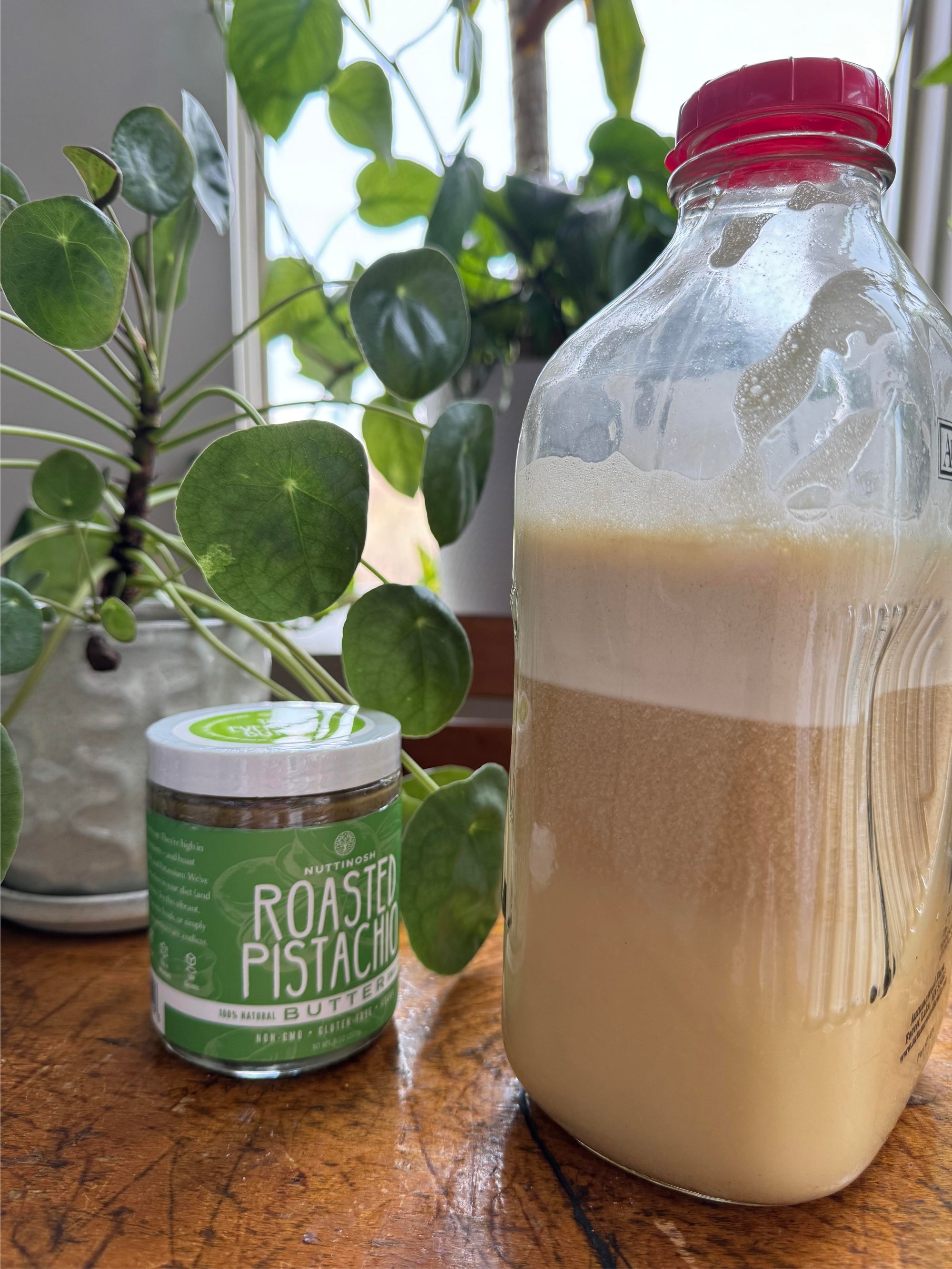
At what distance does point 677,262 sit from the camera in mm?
371

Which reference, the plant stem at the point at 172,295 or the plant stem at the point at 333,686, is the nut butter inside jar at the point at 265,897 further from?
the plant stem at the point at 172,295

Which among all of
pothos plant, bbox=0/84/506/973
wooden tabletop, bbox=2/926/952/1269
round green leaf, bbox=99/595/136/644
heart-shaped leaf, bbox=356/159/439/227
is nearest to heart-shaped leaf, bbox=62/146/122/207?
pothos plant, bbox=0/84/506/973

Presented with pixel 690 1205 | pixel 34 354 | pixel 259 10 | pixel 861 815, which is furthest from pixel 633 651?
pixel 34 354

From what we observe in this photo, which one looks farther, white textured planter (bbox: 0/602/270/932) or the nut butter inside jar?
white textured planter (bbox: 0/602/270/932)

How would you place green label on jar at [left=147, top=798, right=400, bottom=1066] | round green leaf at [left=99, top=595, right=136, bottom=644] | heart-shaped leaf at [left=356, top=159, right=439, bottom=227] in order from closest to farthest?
green label on jar at [left=147, top=798, right=400, bottom=1066] < round green leaf at [left=99, top=595, right=136, bottom=644] < heart-shaped leaf at [left=356, top=159, right=439, bottom=227]

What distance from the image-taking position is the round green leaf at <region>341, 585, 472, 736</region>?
1.51ft

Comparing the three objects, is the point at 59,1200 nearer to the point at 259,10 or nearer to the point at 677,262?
the point at 677,262

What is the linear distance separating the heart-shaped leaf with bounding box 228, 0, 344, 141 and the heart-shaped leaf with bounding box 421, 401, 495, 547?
0.91 ft

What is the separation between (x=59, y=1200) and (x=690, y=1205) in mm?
236

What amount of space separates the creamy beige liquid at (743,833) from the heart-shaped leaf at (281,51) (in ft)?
1.36

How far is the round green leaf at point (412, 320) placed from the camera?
1.53ft

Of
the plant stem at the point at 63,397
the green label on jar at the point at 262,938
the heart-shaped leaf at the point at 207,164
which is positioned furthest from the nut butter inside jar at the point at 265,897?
the heart-shaped leaf at the point at 207,164

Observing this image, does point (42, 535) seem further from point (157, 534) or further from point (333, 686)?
point (333, 686)

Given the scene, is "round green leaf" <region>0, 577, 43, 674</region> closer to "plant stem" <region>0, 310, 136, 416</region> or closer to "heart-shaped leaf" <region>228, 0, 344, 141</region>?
"plant stem" <region>0, 310, 136, 416</region>
